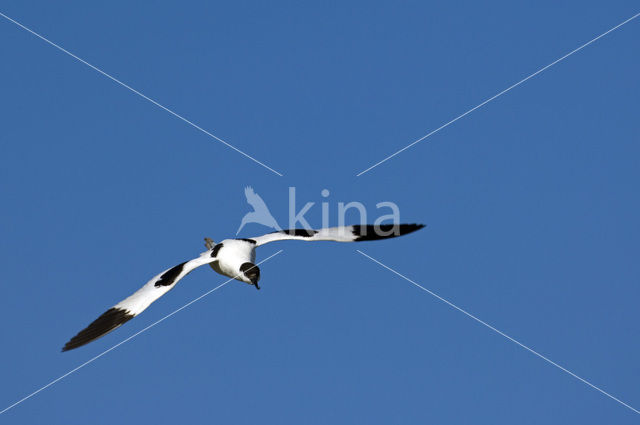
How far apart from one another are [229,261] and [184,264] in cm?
136

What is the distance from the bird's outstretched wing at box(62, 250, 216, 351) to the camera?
84.5 ft

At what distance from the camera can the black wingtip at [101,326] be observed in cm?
2542

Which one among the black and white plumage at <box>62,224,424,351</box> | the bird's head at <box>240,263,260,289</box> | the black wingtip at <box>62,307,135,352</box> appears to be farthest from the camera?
the bird's head at <box>240,263,260,289</box>

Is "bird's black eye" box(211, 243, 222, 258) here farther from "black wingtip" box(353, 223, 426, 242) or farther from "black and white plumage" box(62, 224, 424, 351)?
"black wingtip" box(353, 223, 426, 242)

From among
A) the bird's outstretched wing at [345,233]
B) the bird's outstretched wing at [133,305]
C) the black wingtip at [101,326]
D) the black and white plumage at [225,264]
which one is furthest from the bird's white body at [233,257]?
the black wingtip at [101,326]

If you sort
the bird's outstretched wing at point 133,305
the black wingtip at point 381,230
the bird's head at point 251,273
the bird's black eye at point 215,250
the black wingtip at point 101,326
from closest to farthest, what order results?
the black wingtip at point 101,326, the bird's outstretched wing at point 133,305, the bird's head at point 251,273, the bird's black eye at point 215,250, the black wingtip at point 381,230

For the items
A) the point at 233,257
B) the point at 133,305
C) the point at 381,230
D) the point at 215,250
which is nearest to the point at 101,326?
the point at 133,305

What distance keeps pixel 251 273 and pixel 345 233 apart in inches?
166

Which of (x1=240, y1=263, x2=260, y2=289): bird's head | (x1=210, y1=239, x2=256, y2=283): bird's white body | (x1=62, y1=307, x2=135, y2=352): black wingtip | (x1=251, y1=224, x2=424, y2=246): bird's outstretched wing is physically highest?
(x1=251, y1=224, x2=424, y2=246): bird's outstretched wing

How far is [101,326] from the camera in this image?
26.2 m

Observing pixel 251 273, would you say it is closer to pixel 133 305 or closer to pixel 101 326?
pixel 133 305

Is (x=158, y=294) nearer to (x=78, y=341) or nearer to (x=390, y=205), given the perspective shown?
(x=78, y=341)

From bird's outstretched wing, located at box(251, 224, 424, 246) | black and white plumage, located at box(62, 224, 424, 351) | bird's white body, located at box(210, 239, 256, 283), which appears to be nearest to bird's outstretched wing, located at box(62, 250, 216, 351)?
black and white plumage, located at box(62, 224, 424, 351)

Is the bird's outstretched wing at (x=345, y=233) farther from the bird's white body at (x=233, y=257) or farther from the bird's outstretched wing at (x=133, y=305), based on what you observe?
the bird's outstretched wing at (x=133, y=305)
